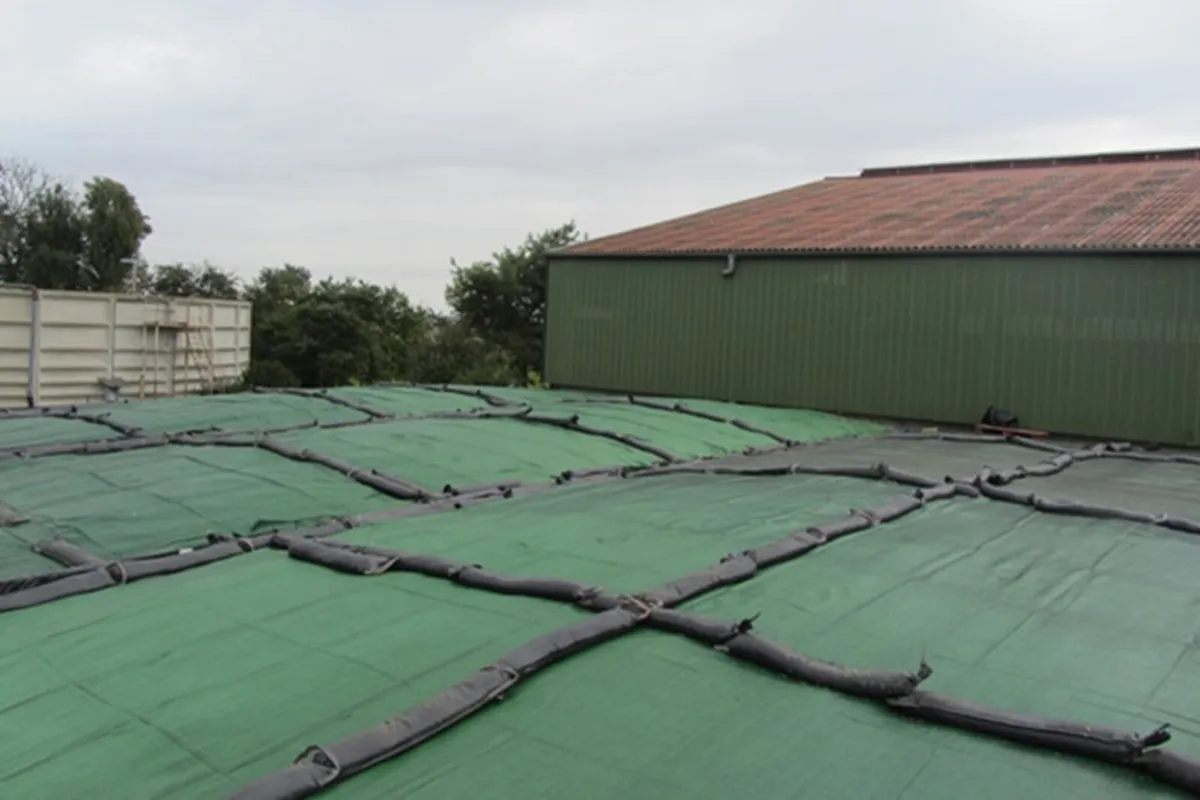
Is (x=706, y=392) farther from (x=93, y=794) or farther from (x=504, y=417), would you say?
(x=93, y=794)

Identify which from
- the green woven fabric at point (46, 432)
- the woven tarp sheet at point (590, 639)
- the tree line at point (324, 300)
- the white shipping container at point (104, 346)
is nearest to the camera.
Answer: the woven tarp sheet at point (590, 639)

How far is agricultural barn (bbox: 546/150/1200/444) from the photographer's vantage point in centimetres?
983

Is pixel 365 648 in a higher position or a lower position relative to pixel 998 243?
lower

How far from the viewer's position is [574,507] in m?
5.18

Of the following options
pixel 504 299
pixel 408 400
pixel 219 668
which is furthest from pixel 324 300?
pixel 219 668

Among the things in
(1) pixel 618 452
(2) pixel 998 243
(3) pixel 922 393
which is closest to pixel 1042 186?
(2) pixel 998 243

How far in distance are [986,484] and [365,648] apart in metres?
3.87

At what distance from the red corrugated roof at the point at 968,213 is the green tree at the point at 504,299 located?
13412mm

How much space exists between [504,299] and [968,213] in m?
19.0

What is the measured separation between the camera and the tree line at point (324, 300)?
25.6m

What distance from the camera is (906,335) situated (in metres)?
11.3

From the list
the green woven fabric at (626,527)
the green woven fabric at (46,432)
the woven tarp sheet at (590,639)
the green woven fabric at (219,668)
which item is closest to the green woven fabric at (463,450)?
the woven tarp sheet at (590,639)

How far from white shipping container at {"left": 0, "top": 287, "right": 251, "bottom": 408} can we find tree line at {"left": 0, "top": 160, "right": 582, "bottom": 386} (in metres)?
3.52

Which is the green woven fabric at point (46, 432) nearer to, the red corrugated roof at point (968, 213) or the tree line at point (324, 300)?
the red corrugated roof at point (968, 213)
